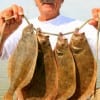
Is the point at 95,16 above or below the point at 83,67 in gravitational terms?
above

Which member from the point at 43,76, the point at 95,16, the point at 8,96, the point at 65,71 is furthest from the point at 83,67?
the point at 8,96

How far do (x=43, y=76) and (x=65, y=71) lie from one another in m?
0.16

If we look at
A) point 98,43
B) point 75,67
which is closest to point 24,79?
point 75,67

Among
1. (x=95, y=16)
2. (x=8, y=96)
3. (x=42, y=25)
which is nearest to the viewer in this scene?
(x=8, y=96)

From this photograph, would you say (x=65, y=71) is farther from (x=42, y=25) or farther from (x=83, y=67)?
(x=42, y=25)

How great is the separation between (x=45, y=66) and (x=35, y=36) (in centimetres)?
22

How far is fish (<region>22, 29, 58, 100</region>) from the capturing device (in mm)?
3426

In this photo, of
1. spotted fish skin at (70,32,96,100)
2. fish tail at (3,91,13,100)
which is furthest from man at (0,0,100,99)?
fish tail at (3,91,13,100)

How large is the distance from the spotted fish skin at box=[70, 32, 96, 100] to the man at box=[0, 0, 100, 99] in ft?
0.43

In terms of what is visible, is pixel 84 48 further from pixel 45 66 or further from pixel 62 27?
pixel 62 27

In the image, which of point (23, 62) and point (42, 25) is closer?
point (23, 62)

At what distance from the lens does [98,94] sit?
349 centimetres

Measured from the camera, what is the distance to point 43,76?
347 centimetres

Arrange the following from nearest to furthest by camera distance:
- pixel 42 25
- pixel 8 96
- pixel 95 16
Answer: pixel 8 96 → pixel 95 16 → pixel 42 25
